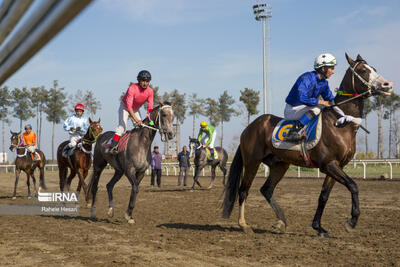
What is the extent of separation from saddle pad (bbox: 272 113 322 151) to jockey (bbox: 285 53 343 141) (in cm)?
7

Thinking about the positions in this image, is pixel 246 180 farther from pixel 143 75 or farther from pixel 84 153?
pixel 84 153

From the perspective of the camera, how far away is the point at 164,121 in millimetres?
7590

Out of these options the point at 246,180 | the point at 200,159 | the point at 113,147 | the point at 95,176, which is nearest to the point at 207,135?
the point at 200,159

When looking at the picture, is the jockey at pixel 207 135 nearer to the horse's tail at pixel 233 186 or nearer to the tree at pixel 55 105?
the horse's tail at pixel 233 186

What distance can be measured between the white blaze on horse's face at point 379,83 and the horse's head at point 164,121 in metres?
3.57

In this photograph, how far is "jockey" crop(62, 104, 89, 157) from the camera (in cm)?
1071

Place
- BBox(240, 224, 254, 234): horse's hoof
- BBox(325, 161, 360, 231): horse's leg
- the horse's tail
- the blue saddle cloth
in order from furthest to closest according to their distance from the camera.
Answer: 1. the horse's tail
2. BBox(240, 224, 254, 234): horse's hoof
3. the blue saddle cloth
4. BBox(325, 161, 360, 231): horse's leg

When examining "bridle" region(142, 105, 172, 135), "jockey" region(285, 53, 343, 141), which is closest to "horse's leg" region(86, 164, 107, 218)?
"bridle" region(142, 105, 172, 135)

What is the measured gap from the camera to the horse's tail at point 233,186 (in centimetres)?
707

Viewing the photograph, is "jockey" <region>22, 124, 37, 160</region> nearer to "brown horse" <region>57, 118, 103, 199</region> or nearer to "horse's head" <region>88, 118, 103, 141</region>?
"brown horse" <region>57, 118, 103, 199</region>

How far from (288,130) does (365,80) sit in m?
1.38

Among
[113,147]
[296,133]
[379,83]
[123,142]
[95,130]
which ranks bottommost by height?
[113,147]

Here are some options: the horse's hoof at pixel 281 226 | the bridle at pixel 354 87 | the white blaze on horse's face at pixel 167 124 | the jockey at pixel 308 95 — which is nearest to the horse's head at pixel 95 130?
the white blaze on horse's face at pixel 167 124

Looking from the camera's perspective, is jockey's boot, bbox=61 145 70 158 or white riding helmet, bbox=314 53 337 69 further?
jockey's boot, bbox=61 145 70 158
